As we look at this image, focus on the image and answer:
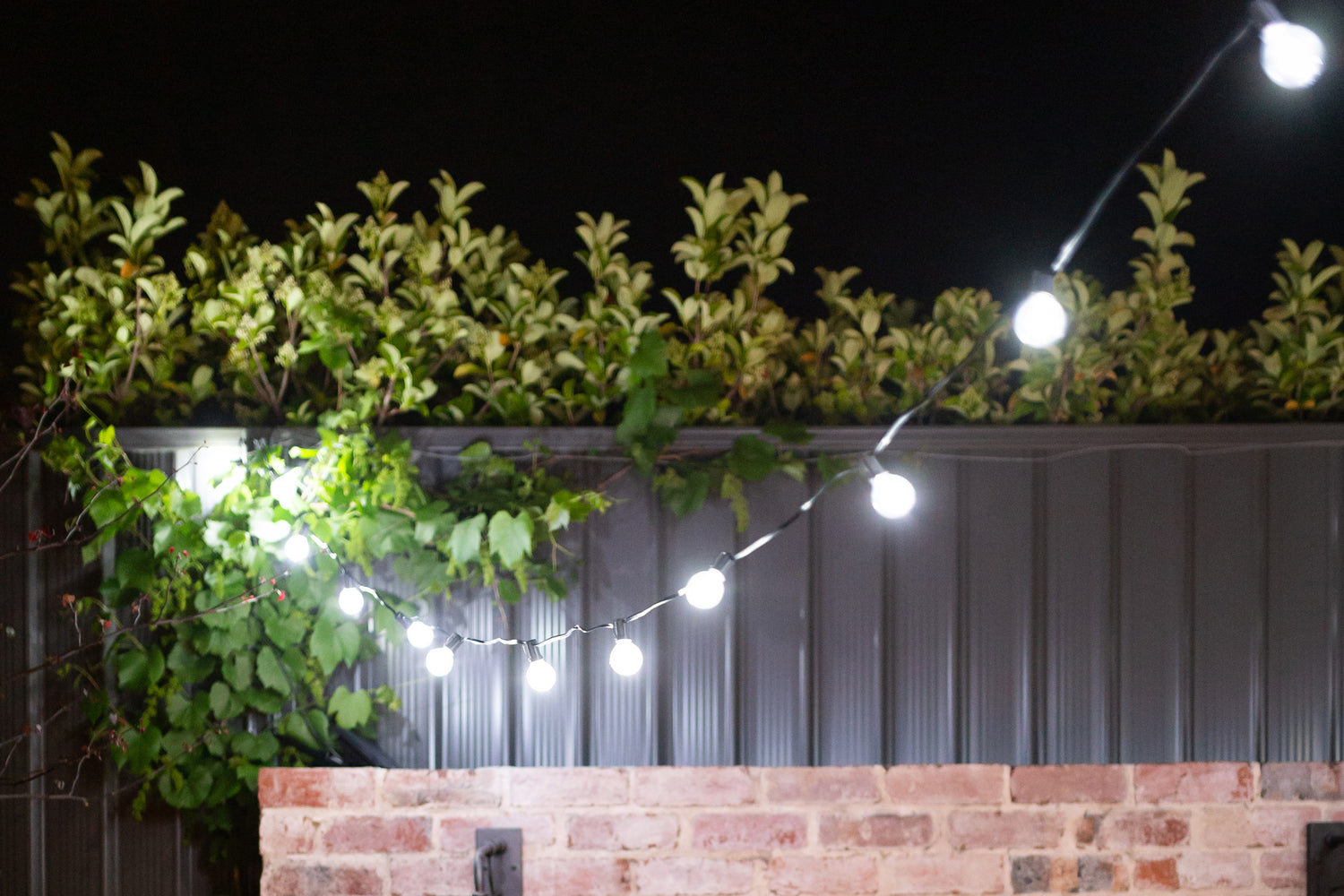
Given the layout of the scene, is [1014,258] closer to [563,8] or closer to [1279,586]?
[1279,586]

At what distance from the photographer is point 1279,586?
1641mm

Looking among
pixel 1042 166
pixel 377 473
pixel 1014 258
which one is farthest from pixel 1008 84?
pixel 377 473

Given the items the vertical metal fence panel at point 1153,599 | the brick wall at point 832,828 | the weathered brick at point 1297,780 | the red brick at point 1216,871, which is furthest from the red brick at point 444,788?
the weathered brick at point 1297,780

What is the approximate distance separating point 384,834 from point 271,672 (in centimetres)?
44

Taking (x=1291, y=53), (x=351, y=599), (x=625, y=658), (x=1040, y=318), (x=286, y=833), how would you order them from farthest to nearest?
(x=286, y=833)
(x=351, y=599)
(x=625, y=658)
(x=1040, y=318)
(x=1291, y=53)

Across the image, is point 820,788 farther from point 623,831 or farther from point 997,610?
point 997,610

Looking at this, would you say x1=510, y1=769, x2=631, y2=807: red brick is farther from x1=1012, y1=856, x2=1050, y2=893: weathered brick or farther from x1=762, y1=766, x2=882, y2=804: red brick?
x1=1012, y1=856, x2=1050, y2=893: weathered brick

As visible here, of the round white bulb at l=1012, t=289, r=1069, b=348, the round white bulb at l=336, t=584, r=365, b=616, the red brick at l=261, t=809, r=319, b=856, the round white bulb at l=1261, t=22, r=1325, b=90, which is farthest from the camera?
the red brick at l=261, t=809, r=319, b=856

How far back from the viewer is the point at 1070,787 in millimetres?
1649

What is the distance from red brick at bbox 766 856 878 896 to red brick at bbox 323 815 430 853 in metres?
0.78

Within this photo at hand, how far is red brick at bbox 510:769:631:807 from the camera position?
1.65 metres

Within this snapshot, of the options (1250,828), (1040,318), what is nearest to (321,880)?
(1040,318)

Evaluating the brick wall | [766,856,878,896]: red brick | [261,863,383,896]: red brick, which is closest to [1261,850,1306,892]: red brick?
the brick wall

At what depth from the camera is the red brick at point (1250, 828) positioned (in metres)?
1.65
